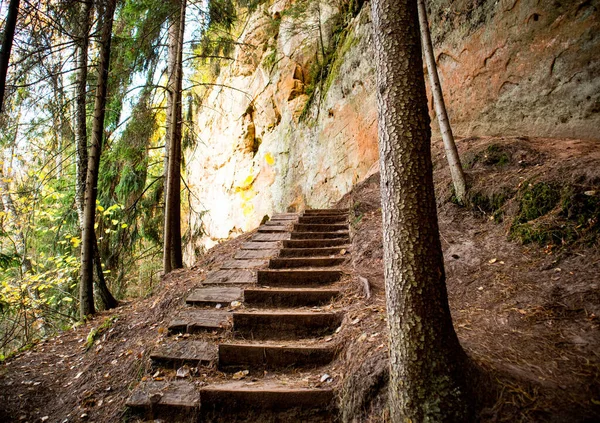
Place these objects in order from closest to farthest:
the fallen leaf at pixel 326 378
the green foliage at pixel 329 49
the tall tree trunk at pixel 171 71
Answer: the fallen leaf at pixel 326 378 → the tall tree trunk at pixel 171 71 → the green foliage at pixel 329 49

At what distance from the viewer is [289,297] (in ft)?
13.1

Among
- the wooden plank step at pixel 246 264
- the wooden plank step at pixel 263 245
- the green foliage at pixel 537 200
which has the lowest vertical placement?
the wooden plank step at pixel 246 264

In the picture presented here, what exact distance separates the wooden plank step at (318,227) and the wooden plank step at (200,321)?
121 inches

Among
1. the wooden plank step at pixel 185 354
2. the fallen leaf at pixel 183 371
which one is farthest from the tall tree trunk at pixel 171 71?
the fallen leaf at pixel 183 371

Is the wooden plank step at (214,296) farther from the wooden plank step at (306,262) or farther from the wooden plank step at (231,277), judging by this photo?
the wooden plank step at (306,262)

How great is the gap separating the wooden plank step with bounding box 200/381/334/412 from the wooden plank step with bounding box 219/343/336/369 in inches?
12.9

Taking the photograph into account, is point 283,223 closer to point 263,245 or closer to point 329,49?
point 263,245

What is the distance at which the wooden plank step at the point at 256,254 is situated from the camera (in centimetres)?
529

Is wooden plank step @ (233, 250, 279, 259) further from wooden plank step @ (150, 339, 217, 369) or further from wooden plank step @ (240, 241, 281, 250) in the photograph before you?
wooden plank step @ (150, 339, 217, 369)

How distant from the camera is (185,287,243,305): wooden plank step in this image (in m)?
4.07

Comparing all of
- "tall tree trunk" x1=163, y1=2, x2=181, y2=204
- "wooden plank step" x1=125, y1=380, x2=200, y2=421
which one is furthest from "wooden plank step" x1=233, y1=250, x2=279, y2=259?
"wooden plank step" x1=125, y1=380, x2=200, y2=421

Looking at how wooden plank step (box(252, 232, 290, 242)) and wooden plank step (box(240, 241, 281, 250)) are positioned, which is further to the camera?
wooden plank step (box(252, 232, 290, 242))

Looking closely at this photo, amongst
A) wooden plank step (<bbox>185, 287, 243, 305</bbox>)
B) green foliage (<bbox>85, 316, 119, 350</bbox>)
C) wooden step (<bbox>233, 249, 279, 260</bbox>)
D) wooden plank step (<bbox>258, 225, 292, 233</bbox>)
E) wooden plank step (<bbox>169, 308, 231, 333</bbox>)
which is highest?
wooden plank step (<bbox>258, 225, 292, 233</bbox>)

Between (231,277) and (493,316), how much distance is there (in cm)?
329
